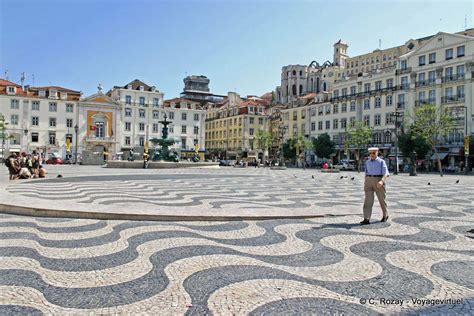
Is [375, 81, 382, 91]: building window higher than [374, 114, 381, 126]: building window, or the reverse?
[375, 81, 382, 91]: building window

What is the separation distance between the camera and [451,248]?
576cm

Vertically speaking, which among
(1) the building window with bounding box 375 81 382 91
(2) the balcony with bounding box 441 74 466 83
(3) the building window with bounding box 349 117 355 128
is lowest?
(3) the building window with bounding box 349 117 355 128

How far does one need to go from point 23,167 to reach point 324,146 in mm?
52266

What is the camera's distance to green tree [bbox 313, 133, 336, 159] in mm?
63781

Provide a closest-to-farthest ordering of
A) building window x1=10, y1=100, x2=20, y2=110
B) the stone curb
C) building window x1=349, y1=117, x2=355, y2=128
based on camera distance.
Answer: the stone curb → building window x1=349, y1=117, x2=355, y2=128 → building window x1=10, y1=100, x2=20, y2=110

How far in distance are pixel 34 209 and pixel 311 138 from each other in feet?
221

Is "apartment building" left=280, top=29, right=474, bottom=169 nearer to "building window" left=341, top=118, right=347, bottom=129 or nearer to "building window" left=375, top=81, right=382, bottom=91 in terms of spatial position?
"building window" left=341, top=118, right=347, bottom=129

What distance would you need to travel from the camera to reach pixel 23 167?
18922mm

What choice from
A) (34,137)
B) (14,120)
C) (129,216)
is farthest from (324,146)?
(129,216)

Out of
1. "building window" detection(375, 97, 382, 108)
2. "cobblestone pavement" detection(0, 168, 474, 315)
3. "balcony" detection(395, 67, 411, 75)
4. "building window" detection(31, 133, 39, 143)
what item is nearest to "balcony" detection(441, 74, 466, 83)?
"balcony" detection(395, 67, 411, 75)

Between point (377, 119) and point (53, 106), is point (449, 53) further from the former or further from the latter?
point (53, 106)

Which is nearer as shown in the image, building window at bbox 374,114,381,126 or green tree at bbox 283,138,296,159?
building window at bbox 374,114,381,126

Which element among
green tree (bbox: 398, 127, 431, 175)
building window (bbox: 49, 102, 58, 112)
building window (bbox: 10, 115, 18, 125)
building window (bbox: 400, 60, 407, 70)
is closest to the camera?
green tree (bbox: 398, 127, 431, 175)

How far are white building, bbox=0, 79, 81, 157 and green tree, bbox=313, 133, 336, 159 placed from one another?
4375 cm
